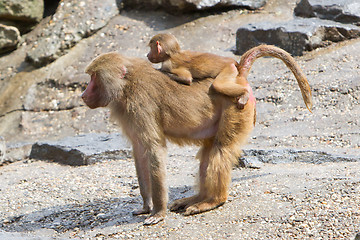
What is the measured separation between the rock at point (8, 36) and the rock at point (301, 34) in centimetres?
497

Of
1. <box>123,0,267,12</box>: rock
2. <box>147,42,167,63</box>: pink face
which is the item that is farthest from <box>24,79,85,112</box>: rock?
<box>147,42,167,63</box>: pink face

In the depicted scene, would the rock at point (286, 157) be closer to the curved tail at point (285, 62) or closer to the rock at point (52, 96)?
the curved tail at point (285, 62)

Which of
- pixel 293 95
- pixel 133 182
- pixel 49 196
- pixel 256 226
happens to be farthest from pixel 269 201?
pixel 293 95

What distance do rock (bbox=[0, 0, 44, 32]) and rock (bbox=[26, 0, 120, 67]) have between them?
13.7 inches

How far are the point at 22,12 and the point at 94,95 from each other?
7350mm

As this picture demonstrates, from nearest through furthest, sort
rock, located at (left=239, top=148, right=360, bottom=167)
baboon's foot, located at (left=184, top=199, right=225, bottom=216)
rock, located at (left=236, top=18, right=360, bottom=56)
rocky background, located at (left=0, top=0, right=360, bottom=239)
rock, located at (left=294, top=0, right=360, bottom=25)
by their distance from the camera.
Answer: rocky background, located at (left=0, top=0, right=360, bottom=239), baboon's foot, located at (left=184, top=199, right=225, bottom=216), rock, located at (left=239, top=148, right=360, bottom=167), rock, located at (left=236, top=18, right=360, bottom=56), rock, located at (left=294, top=0, right=360, bottom=25)

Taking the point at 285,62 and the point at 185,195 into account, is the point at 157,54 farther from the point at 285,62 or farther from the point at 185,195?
the point at 185,195

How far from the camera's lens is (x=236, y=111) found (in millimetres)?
4254

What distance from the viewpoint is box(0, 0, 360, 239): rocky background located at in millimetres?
4176

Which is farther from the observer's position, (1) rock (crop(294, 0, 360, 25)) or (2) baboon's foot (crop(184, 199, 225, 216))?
(1) rock (crop(294, 0, 360, 25))

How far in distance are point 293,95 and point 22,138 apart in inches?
196

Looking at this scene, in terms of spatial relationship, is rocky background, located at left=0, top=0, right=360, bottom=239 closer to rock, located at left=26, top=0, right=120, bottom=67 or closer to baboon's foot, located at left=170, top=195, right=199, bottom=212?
rock, located at left=26, top=0, right=120, bottom=67

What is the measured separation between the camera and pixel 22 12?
35.4 ft

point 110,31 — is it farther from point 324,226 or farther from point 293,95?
point 324,226
